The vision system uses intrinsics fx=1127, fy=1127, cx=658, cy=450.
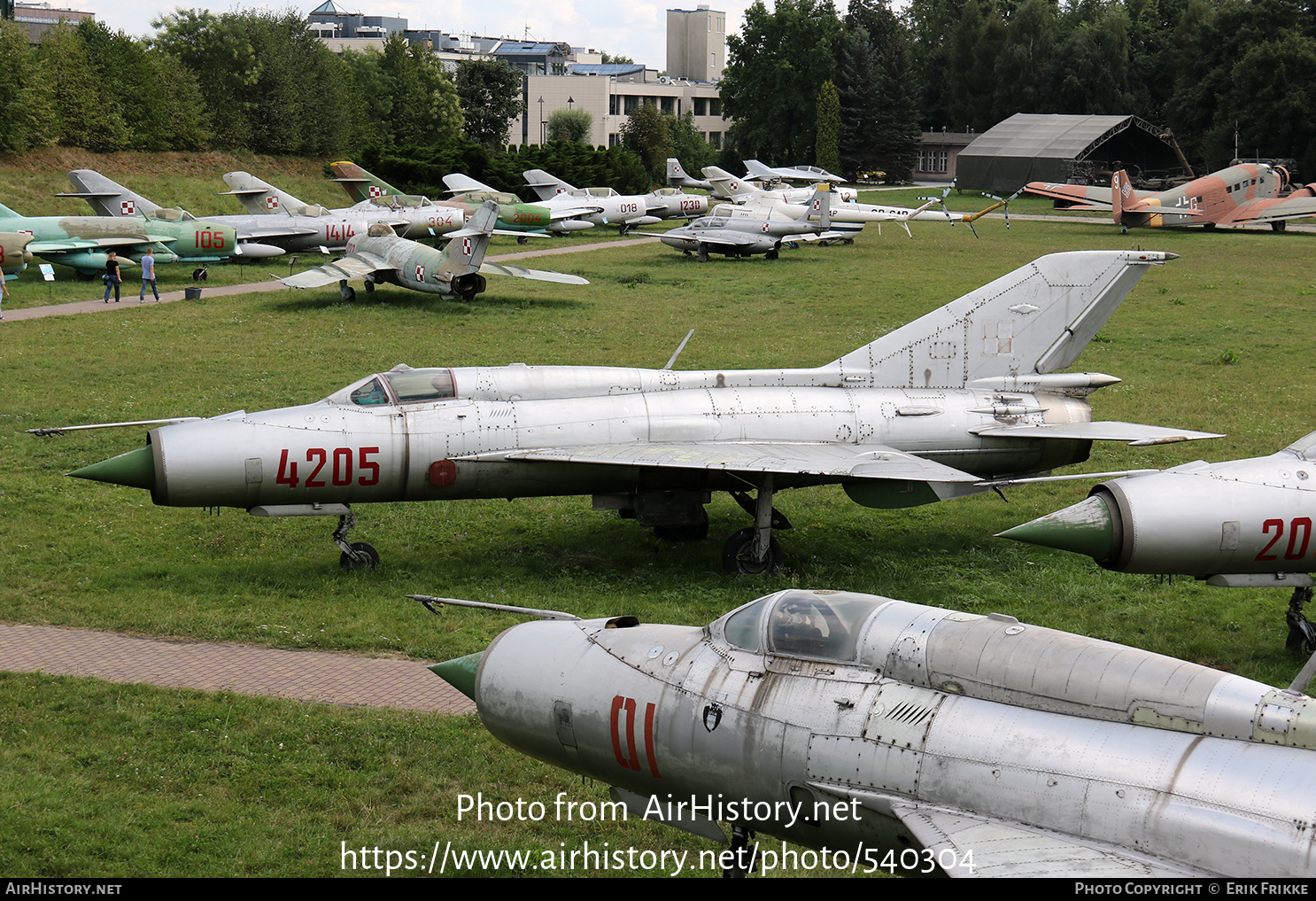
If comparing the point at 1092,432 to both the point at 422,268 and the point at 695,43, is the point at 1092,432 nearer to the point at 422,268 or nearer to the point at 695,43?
the point at 422,268

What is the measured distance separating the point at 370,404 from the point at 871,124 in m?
99.1

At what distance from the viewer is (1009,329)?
15859 mm

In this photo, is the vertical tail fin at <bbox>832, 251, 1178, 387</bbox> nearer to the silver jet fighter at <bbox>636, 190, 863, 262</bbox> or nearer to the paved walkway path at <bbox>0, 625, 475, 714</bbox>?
the paved walkway path at <bbox>0, 625, 475, 714</bbox>

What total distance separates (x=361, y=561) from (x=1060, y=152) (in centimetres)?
7792

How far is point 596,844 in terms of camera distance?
8.60m

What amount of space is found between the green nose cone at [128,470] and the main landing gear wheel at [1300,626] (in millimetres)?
12722

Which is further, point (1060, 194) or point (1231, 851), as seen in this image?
point (1060, 194)

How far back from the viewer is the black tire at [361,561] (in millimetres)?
14562

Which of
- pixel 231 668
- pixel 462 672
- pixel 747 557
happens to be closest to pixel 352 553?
pixel 231 668

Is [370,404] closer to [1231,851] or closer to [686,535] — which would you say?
[686,535]

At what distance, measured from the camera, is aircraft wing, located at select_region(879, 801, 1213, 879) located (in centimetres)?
545

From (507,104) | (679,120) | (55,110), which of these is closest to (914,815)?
(55,110)

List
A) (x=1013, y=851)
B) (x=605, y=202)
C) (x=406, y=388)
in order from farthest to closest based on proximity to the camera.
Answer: (x=605, y=202), (x=406, y=388), (x=1013, y=851)

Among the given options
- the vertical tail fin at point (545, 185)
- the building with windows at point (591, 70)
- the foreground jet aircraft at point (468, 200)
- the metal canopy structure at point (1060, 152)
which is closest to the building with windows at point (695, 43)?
the building with windows at point (591, 70)
